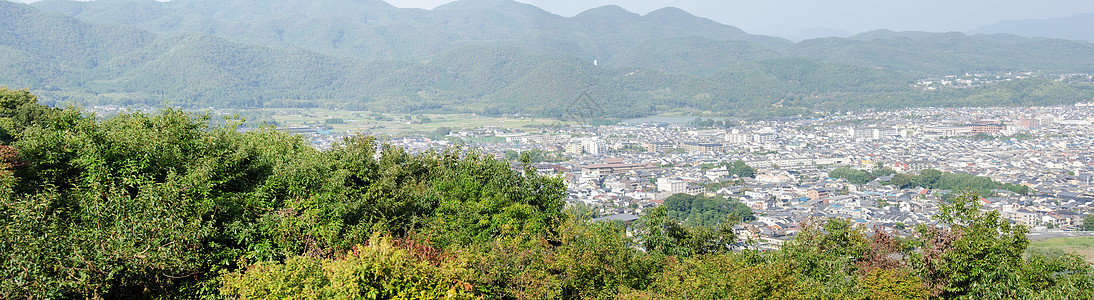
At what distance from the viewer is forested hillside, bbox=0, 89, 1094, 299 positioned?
4586 mm

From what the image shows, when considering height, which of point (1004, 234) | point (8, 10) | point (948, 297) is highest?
point (8, 10)

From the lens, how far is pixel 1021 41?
401ft

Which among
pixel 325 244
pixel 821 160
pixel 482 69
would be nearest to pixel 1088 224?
pixel 821 160

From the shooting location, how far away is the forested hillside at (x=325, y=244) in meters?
4.59

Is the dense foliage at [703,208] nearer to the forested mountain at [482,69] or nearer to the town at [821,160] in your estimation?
the town at [821,160]

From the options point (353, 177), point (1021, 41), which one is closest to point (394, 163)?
point (353, 177)

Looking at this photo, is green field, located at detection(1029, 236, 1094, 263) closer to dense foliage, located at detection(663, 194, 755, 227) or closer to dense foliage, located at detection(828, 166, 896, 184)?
dense foliage, located at detection(663, 194, 755, 227)

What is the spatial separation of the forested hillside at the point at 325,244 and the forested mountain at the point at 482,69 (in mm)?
55518

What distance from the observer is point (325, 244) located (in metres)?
6.27

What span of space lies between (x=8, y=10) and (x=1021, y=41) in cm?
14262

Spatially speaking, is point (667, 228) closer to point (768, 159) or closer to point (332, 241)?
point (332, 241)

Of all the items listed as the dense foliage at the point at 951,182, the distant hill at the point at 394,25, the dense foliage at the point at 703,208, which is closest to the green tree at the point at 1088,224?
the dense foliage at the point at 951,182

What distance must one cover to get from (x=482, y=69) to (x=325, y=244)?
Result: 82789 mm

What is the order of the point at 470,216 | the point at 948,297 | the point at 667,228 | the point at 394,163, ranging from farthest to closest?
the point at 394,163
the point at 667,228
the point at 470,216
the point at 948,297
